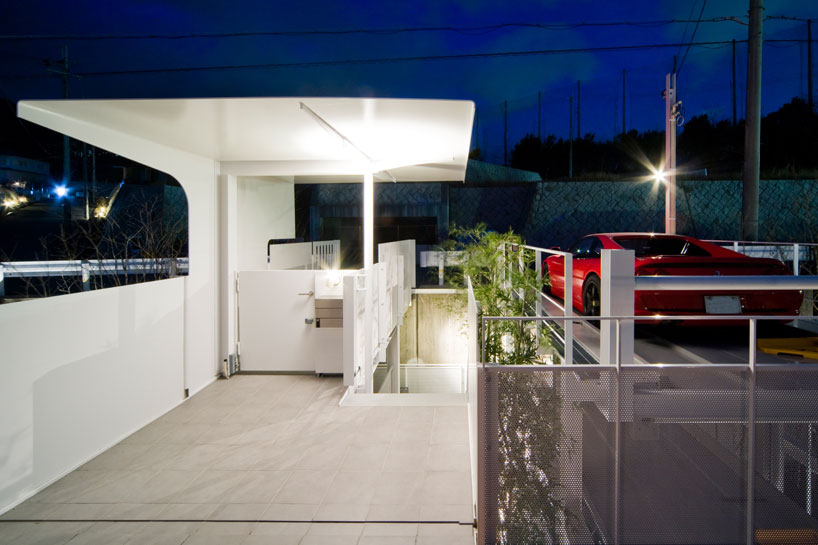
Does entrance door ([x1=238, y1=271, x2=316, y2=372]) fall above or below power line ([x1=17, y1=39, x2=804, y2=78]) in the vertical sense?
below

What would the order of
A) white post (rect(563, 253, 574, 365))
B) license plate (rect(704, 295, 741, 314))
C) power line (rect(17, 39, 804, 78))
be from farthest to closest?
power line (rect(17, 39, 804, 78)) → license plate (rect(704, 295, 741, 314)) → white post (rect(563, 253, 574, 365))

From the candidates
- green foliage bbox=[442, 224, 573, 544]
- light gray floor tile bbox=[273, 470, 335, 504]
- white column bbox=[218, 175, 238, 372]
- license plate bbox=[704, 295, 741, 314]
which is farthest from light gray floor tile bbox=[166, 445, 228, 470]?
license plate bbox=[704, 295, 741, 314]

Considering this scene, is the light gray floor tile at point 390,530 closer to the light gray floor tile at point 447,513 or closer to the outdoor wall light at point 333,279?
the light gray floor tile at point 447,513

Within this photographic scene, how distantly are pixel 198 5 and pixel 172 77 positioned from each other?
25.0 feet

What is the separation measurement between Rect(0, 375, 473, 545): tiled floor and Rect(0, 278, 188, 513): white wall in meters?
0.16

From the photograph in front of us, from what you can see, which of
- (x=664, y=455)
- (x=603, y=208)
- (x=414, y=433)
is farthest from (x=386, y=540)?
(x=603, y=208)

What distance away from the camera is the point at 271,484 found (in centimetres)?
356

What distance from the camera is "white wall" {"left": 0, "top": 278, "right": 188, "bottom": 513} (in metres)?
3.29

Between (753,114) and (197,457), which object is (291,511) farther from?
(753,114)

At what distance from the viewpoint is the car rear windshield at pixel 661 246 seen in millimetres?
6922

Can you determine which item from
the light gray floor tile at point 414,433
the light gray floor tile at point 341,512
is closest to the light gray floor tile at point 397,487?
the light gray floor tile at point 341,512

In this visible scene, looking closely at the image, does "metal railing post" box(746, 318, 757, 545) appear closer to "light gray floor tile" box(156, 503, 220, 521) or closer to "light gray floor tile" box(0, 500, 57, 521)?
"light gray floor tile" box(156, 503, 220, 521)

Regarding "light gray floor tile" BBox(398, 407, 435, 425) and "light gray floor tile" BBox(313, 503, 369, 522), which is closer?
"light gray floor tile" BBox(313, 503, 369, 522)

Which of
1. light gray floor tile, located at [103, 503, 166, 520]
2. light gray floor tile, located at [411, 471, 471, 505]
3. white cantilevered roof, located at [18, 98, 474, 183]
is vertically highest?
white cantilevered roof, located at [18, 98, 474, 183]
